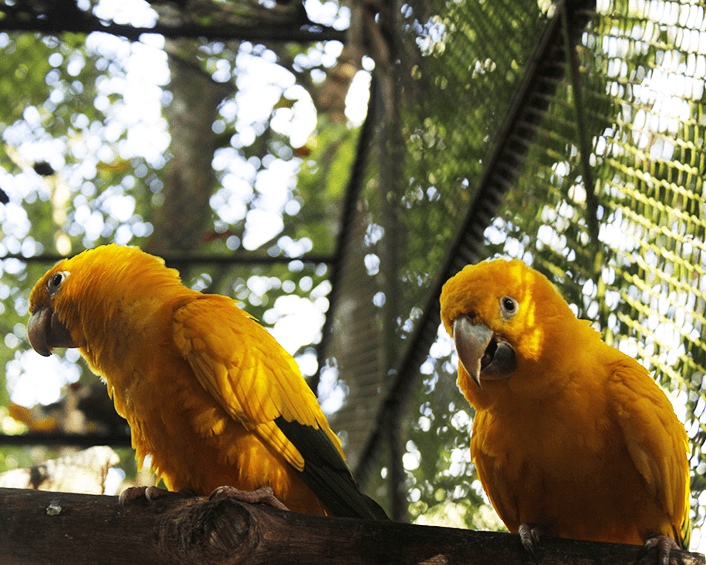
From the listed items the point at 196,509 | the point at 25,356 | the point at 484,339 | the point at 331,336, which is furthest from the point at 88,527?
the point at 25,356

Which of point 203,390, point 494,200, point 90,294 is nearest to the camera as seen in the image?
point 203,390

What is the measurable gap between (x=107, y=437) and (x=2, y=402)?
542 cm

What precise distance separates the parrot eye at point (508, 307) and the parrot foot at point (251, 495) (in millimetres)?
874

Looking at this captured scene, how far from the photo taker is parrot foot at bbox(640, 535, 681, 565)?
54.6 inches

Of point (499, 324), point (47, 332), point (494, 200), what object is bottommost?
point (47, 332)

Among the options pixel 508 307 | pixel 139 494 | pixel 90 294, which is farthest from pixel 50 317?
pixel 508 307

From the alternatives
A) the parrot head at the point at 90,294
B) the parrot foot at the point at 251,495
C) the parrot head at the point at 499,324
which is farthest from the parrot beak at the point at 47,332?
the parrot head at the point at 499,324

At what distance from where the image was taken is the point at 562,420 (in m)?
1.64

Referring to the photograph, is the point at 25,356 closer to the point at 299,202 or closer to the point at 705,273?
the point at 299,202

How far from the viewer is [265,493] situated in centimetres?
171

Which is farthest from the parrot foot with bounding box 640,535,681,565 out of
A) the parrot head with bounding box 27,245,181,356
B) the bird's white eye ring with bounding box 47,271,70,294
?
the bird's white eye ring with bounding box 47,271,70,294

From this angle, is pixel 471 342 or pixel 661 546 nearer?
pixel 661 546

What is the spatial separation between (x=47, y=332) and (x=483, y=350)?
155 centimetres

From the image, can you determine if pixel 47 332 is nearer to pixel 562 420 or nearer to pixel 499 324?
pixel 499 324
